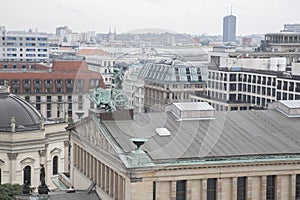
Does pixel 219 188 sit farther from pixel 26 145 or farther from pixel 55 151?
pixel 55 151

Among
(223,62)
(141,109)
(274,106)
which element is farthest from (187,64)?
(274,106)

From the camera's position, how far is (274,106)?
70.5m

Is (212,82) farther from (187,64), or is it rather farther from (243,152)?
(243,152)

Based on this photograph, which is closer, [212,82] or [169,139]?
[169,139]

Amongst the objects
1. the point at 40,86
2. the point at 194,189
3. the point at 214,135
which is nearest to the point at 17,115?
Answer: the point at 214,135

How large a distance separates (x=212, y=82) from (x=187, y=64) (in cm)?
1079

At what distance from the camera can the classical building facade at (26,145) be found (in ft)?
337

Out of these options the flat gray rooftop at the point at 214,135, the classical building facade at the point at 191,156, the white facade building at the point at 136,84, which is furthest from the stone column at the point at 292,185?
the white facade building at the point at 136,84

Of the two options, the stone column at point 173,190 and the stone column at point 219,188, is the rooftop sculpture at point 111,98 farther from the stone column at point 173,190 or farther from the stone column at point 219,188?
the stone column at point 219,188

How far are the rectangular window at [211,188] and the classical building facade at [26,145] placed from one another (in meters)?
47.7

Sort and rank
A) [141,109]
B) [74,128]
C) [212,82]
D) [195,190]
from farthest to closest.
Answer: [212,82] < [141,109] < [74,128] < [195,190]

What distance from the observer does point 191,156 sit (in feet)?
183

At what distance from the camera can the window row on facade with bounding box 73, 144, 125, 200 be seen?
55.8 metres

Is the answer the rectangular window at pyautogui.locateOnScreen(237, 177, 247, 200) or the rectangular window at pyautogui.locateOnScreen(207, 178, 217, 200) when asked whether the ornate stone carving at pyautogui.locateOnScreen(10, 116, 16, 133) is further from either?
the rectangular window at pyautogui.locateOnScreen(237, 177, 247, 200)
